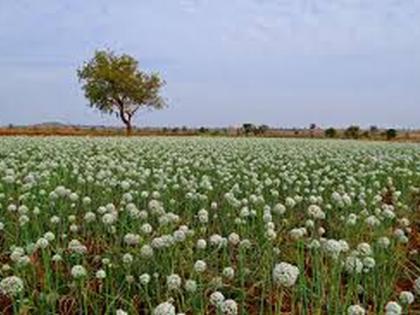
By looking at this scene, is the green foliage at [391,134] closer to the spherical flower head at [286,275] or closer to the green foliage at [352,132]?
the green foliage at [352,132]

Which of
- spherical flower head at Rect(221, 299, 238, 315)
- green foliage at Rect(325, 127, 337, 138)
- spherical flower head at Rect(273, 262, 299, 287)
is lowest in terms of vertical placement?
green foliage at Rect(325, 127, 337, 138)

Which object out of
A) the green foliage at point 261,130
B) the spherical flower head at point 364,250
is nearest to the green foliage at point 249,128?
the green foliage at point 261,130

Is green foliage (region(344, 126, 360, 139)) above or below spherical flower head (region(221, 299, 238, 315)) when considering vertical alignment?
below

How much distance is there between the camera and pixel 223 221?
369 inches

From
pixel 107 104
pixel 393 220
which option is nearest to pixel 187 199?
pixel 393 220

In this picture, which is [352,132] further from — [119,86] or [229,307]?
[229,307]

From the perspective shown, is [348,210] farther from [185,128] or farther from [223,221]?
[185,128]

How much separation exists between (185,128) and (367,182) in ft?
219

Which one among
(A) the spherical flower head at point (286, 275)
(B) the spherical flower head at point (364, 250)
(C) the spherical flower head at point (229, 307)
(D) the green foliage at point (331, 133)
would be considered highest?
(A) the spherical flower head at point (286, 275)

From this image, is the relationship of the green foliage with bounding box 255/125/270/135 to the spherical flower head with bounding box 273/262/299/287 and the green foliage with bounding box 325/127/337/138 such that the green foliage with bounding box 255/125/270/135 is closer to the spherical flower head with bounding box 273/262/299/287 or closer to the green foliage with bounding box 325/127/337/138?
the green foliage with bounding box 325/127/337/138

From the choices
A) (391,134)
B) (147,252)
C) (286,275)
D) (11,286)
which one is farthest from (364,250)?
(391,134)

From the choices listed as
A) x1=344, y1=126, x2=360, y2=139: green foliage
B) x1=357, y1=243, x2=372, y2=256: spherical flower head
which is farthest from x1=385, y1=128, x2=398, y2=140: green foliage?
x1=357, y1=243, x2=372, y2=256: spherical flower head

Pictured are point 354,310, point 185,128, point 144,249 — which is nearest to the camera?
point 354,310

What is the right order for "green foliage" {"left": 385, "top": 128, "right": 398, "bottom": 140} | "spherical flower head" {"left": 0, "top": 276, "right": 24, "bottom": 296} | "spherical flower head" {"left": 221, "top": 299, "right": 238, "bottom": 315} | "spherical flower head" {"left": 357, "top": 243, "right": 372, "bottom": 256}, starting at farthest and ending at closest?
"green foliage" {"left": 385, "top": 128, "right": 398, "bottom": 140} < "spherical flower head" {"left": 357, "top": 243, "right": 372, "bottom": 256} < "spherical flower head" {"left": 0, "top": 276, "right": 24, "bottom": 296} < "spherical flower head" {"left": 221, "top": 299, "right": 238, "bottom": 315}
